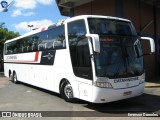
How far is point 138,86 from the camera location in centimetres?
1065

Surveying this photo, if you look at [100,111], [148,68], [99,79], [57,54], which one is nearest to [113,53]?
[99,79]

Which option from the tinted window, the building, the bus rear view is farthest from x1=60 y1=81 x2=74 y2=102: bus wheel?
the building

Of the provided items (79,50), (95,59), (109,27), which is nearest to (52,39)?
(79,50)

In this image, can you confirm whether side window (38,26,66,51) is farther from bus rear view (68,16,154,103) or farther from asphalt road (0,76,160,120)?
asphalt road (0,76,160,120)

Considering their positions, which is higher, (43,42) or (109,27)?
(109,27)

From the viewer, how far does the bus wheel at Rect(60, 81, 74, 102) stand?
37.9ft

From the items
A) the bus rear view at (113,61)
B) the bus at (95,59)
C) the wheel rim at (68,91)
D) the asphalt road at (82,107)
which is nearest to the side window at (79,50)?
the bus at (95,59)

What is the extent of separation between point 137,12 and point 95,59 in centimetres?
1030

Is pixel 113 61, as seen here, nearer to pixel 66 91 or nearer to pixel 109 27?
pixel 109 27

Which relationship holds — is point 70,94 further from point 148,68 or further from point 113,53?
point 148,68

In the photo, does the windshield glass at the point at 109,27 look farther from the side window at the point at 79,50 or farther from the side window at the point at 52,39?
the side window at the point at 52,39

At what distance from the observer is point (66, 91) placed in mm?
11898

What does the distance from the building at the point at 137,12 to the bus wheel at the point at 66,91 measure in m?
7.20

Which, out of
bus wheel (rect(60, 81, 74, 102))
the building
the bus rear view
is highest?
the building
